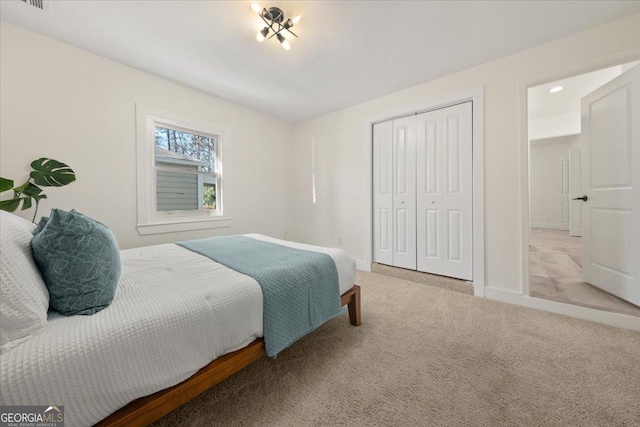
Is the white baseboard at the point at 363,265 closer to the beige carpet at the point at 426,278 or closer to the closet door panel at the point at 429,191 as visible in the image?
the beige carpet at the point at 426,278

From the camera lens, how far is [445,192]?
9.12 feet

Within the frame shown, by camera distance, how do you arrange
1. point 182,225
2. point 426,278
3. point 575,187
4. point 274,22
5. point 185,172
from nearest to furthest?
point 274,22 → point 426,278 → point 182,225 → point 185,172 → point 575,187

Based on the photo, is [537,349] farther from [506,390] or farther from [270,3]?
[270,3]

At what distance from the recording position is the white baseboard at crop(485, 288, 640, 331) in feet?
6.00

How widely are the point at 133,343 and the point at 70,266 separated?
42 centimetres

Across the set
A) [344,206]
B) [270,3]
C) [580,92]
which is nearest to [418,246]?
[344,206]

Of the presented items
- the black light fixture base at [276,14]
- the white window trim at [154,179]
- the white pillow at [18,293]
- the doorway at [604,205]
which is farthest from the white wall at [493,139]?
the white pillow at [18,293]

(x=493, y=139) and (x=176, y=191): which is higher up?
(x=493, y=139)

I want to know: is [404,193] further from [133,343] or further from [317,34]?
[133,343]

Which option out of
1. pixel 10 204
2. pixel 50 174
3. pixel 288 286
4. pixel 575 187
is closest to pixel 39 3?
pixel 50 174

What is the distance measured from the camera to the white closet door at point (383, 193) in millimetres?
3262

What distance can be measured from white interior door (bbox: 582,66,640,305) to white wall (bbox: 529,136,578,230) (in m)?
4.53

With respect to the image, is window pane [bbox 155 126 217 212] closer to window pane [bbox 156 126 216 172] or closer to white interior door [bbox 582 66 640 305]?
window pane [bbox 156 126 216 172]

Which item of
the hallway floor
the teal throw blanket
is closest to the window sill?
the teal throw blanket
